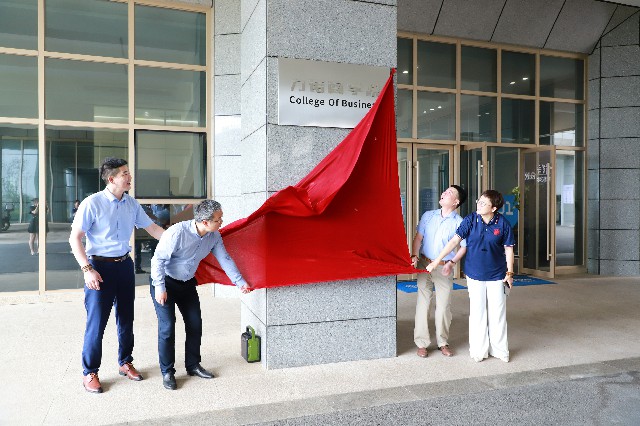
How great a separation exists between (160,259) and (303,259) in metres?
1.22

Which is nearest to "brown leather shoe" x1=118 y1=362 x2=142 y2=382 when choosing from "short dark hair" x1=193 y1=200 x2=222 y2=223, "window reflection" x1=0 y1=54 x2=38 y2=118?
"short dark hair" x1=193 y1=200 x2=222 y2=223

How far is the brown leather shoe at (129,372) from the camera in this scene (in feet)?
14.1

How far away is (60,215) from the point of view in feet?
24.6

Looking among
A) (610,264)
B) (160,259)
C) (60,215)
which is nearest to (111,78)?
(60,215)

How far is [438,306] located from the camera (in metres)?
5.09

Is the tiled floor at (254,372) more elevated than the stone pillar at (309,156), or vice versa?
the stone pillar at (309,156)

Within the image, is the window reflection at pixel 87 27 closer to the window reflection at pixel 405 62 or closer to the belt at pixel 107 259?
the window reflection at pixel 405 62

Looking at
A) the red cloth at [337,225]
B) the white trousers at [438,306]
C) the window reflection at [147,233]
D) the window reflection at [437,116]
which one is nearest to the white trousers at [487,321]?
the white trousers at [438,306]

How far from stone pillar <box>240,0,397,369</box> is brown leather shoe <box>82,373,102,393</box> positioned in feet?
4.45

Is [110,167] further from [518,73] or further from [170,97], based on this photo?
[518,73]

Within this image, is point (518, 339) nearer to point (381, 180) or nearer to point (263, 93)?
point (381, 180)

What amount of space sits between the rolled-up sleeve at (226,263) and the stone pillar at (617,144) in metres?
8.30

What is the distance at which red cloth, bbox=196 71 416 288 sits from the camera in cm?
446

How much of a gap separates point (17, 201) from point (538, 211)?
8.84 meters
